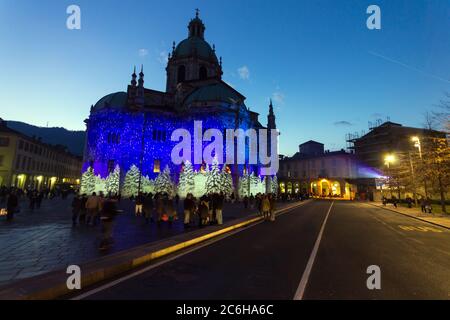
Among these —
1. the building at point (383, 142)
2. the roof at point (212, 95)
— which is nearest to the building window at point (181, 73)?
the roof at point (212, 95)

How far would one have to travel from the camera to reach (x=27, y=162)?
1892 inches

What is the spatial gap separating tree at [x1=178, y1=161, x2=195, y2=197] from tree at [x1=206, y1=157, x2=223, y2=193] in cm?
293

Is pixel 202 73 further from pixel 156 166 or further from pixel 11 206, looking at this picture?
pixel 11 206

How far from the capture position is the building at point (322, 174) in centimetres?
6544

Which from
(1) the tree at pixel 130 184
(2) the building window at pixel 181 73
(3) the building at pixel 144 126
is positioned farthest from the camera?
(2) the building window at pixel 181 73

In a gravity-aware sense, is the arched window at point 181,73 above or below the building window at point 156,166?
above

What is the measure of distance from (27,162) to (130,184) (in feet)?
75.6

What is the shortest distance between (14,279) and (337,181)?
71817 millimetres

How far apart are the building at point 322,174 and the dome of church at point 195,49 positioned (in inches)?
1564

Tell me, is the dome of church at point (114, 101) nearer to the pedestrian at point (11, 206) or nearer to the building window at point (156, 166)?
the building window at point (156, 166)

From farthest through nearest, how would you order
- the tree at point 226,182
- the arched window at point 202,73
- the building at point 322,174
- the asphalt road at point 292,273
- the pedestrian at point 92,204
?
the building at point 322,174 → the arched window at point 202,73 → the tree at point 226,182 → the pedestrian at point 92,204 → the asphalt road at point 292,273

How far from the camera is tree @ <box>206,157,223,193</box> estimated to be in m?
39.9

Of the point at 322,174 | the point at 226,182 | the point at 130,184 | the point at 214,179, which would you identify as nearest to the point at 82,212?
the point at 214,179
